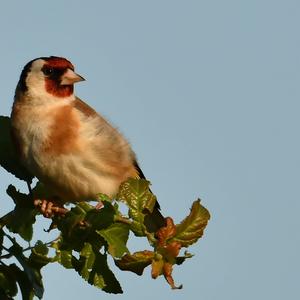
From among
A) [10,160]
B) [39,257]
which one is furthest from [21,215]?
[10,160]

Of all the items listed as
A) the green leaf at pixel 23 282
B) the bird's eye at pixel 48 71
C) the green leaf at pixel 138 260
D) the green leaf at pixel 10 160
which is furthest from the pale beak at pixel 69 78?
the green leaf at pixel 138 260

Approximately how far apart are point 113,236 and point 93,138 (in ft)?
5.39

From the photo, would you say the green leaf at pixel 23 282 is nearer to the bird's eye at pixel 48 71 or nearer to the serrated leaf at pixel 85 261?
the serrated leaf at pixel 85 261

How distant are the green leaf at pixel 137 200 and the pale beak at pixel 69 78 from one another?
1.73 meters

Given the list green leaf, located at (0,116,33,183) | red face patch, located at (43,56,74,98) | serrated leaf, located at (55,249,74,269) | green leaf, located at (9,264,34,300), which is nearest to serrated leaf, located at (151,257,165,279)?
serrated leaf, located at (55,249,74,269)

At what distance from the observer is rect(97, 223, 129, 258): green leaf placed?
311 cm

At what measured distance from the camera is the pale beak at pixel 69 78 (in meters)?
4.85

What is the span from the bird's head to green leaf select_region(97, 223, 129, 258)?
6.42 feet

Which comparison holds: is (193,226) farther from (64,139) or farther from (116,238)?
(64,139)

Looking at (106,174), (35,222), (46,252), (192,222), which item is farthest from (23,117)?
(192,222)

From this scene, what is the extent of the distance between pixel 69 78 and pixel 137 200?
6.31ft

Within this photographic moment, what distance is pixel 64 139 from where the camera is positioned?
4527 millimetres

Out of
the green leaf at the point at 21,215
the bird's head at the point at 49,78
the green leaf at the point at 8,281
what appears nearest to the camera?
the green leaf at the point at 8,281

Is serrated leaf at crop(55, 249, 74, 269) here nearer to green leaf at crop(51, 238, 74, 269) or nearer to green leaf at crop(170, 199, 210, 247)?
green leaf at crop(51, 238, 74, 269)
